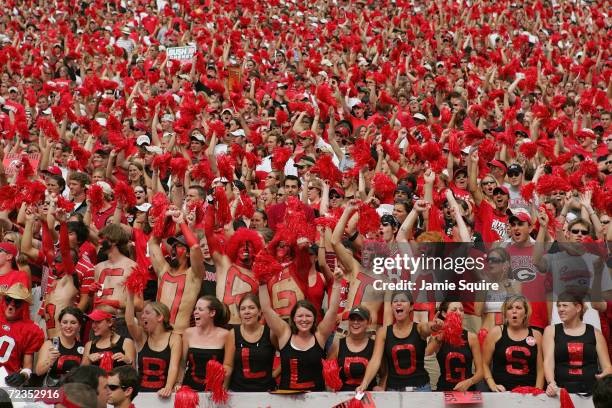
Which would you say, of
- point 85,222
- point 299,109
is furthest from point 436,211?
point 299,109

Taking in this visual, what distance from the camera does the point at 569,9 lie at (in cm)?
2220

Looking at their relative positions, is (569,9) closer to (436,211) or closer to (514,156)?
(514,156)

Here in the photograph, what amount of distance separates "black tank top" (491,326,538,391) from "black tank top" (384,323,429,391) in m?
0.50

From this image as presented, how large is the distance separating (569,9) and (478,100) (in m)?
8.66

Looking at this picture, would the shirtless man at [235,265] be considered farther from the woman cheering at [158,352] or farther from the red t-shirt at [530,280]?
the red t-shirt at [530,280]

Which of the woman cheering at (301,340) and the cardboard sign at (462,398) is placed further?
the woman cheering at (301,340)

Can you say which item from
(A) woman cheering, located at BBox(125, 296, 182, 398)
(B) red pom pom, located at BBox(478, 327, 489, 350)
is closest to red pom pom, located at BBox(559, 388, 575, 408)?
(B) red pom pom, located at BBox(478, 327, 489, 350)

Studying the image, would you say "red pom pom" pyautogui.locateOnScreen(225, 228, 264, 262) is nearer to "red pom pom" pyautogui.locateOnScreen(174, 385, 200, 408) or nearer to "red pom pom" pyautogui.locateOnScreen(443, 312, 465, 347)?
"red pom pom" pyautogui.locateOnScreen(174, 385, 200, 408)

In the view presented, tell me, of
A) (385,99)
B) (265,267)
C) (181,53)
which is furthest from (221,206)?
(181,53)

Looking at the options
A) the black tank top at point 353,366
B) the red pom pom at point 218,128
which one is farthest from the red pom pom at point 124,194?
the black tank top at point 353,366

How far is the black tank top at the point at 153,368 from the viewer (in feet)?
23.5

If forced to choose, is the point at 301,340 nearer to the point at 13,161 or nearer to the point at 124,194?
the point at 124,194

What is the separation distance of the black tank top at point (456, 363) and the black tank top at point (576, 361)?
0.62m

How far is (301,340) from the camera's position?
7.11 meters
